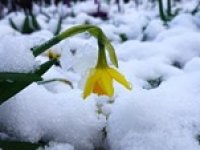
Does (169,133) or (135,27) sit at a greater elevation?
(169,133)

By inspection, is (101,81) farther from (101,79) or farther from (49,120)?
(49,120)

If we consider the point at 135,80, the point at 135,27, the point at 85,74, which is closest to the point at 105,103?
the point at 85,74

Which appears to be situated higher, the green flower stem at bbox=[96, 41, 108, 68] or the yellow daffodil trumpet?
the green flower stem at bbox=[96, 41, 108, 68]

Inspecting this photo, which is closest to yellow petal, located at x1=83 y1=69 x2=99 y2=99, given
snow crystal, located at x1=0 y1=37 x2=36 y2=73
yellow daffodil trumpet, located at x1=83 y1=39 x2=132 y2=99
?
yellow daffodil trumpet, located at x1=83 y1=39 x2=132 y2=99

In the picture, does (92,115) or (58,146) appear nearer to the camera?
(58,146)

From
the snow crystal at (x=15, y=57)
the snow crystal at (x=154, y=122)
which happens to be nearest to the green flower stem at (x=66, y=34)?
the snow crystal at (x=15, y=57)

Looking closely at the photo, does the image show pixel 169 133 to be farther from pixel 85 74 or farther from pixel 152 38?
pixel 152 38

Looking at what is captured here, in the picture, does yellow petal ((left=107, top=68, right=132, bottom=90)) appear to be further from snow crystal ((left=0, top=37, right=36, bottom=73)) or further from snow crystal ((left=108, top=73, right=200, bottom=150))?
snow crystal ((left=0, top=37, right=36, bottom=73))

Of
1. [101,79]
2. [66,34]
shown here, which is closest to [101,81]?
[101,79]
